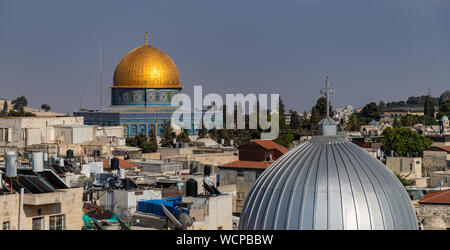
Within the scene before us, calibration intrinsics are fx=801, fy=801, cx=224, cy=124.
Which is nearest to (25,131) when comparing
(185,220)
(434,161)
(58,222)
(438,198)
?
(434,161)

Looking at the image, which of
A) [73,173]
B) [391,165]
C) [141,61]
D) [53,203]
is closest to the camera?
[53,203]

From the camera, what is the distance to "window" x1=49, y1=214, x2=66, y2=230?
35.0 ft

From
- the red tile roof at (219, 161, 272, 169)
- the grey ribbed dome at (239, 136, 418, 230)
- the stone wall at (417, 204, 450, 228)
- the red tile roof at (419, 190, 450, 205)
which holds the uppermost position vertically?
the grey ribbed dome at (239, 136, 418, 230)

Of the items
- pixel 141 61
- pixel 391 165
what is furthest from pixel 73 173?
pixel 141 61

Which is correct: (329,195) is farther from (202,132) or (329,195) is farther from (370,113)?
(370,113)

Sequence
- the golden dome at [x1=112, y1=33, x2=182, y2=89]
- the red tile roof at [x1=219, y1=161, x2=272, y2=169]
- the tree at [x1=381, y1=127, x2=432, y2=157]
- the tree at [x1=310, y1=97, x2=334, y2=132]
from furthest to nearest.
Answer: the golden dome at [x1=112, y1=33, x2=182, y2=89], the tree at [x1=310, y1=97, x2=334, y2=132], the tree at [x1=381, y1=127, x2=432, y2=157], the red tile roof at [x1=219, y1=161, x2=272, y2=169]

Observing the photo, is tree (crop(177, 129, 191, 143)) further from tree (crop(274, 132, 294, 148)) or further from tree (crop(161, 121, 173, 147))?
tree (crop(274, 132, 294, 148))

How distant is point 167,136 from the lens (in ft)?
141

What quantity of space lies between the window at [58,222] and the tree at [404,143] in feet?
92.6

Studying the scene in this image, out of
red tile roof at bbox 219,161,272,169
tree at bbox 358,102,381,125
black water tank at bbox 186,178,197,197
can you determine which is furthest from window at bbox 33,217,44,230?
tree at bbox 358,102,381,125

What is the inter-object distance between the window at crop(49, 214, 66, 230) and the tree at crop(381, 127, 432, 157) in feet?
92.6
